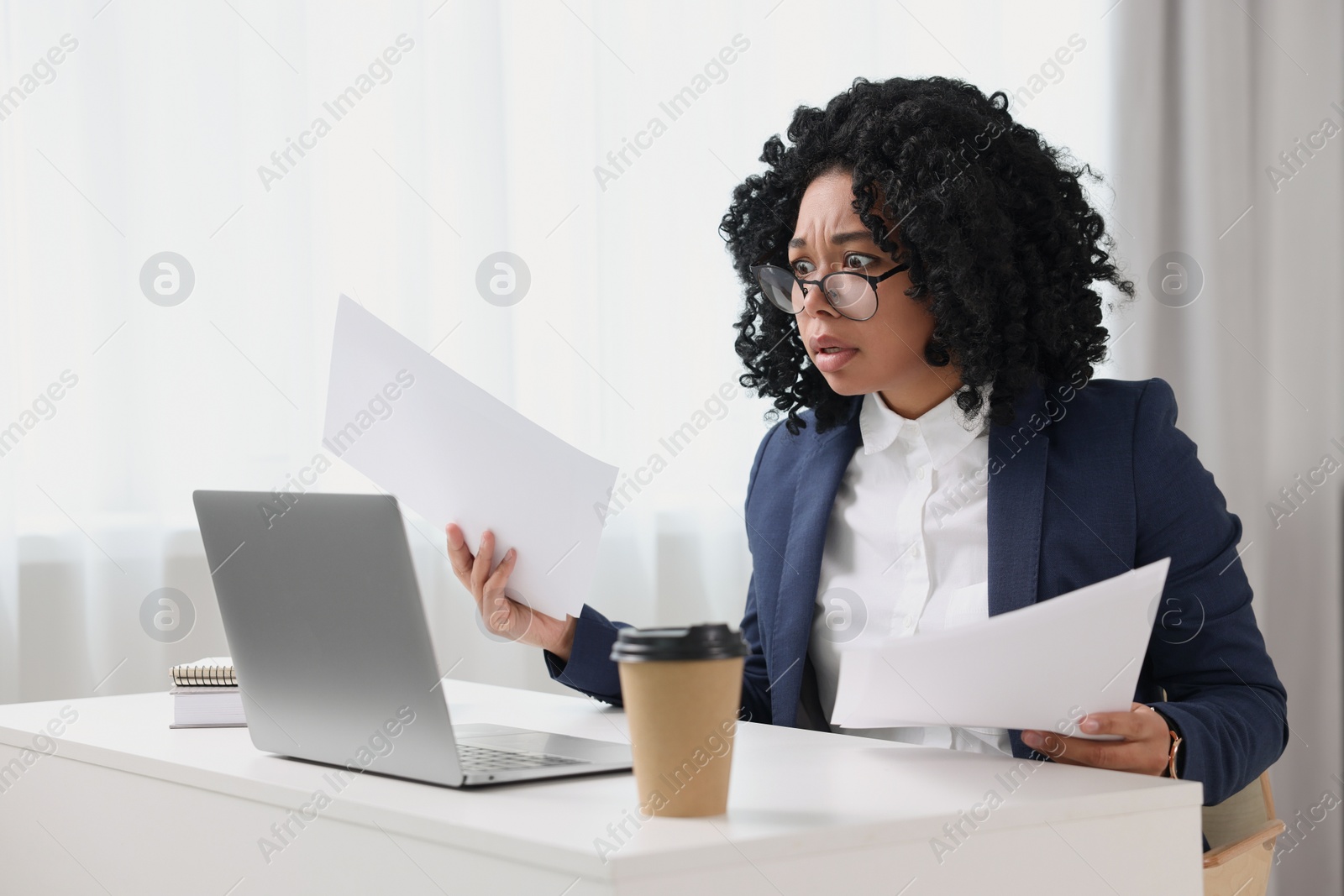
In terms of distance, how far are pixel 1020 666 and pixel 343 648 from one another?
0.54 meters

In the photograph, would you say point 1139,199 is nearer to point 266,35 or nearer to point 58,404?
point 266,35

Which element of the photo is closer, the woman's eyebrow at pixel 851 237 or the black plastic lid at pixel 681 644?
the black plastic lid at pixel 681 644

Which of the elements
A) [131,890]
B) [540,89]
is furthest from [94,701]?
[540,89]

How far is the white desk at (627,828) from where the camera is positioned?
772mm

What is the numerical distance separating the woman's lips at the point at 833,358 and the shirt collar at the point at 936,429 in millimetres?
139

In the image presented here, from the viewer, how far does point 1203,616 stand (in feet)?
4.51

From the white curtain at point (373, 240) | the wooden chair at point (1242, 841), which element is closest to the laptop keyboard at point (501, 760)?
the wooden chair at point (1242, 841)

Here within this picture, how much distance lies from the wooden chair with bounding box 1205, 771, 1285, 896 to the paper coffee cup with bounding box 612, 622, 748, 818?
26.4 inches

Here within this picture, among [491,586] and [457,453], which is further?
[491,586]

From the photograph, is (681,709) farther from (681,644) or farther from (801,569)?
(801,569)

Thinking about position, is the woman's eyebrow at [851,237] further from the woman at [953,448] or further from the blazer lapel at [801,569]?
the blazer lapel at [801,569]

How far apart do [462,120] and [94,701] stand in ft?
4.46

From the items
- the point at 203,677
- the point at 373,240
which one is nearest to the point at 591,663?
the point at 203,677

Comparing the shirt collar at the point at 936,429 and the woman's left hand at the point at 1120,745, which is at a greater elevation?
the shirt collar at the point at 936,429
